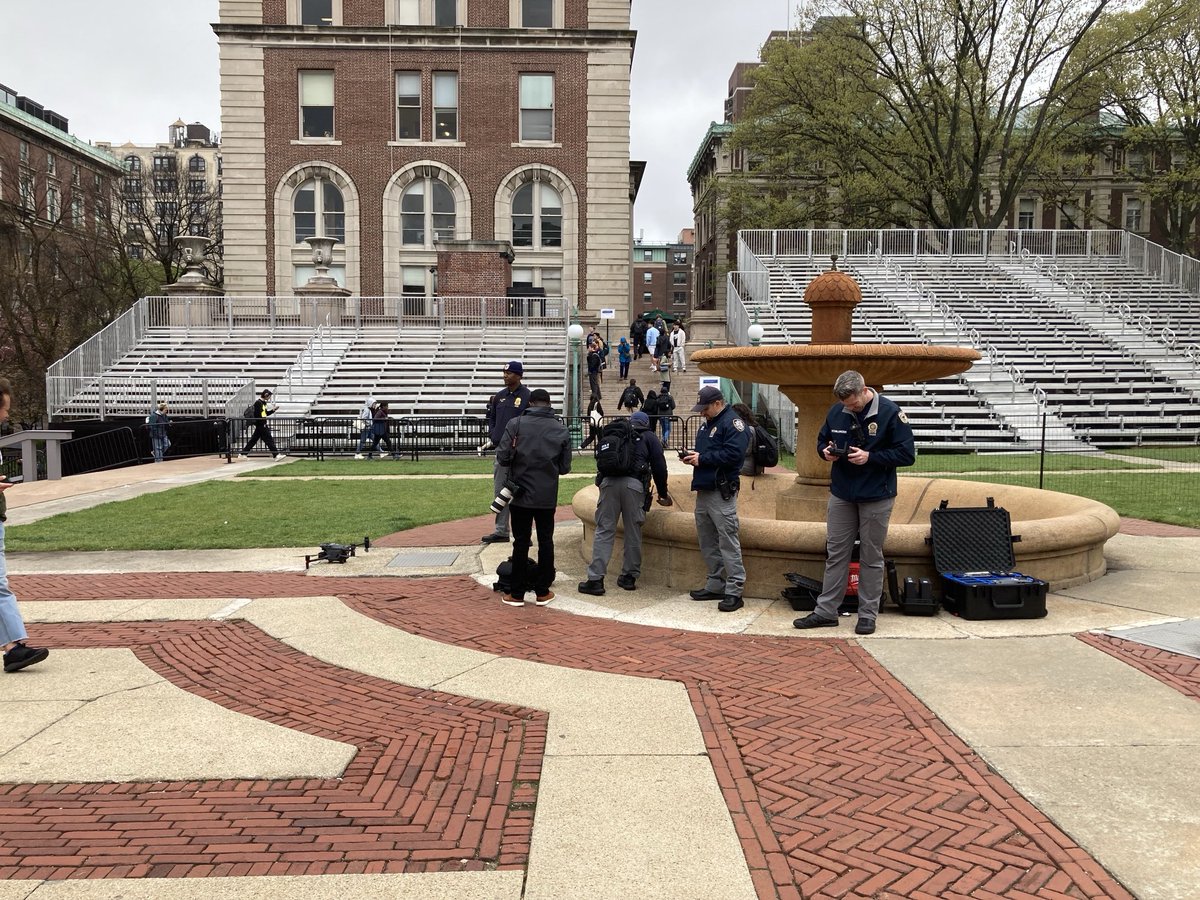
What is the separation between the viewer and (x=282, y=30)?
37.8 meters

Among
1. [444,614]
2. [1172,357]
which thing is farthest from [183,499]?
[1172,357]

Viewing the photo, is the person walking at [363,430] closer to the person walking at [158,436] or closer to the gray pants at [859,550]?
the person walking at [158,436]

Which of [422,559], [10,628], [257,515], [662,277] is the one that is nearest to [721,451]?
[422,559]

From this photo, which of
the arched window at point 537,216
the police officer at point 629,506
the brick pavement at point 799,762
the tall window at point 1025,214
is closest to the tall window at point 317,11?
the arched window at point 537,216

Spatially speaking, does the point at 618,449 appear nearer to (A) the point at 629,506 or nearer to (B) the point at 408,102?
(A) the point at 629,506

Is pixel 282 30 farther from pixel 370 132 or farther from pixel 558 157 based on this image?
pixel 558 157

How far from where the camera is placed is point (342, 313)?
35094 mm

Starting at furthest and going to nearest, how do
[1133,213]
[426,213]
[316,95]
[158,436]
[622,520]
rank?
[1133,213]
[426,213]
[316,95]
[158,436]
[622,520]

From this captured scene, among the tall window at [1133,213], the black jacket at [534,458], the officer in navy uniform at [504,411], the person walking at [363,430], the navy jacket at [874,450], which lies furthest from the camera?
the tall window at [1133,213]

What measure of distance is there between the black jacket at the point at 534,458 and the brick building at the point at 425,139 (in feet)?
106

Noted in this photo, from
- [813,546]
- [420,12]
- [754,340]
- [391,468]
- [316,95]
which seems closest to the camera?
[813,546]

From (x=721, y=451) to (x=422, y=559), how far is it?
159 inches

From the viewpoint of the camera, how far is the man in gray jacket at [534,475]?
7.64 m

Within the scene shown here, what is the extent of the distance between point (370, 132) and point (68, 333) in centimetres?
1831
